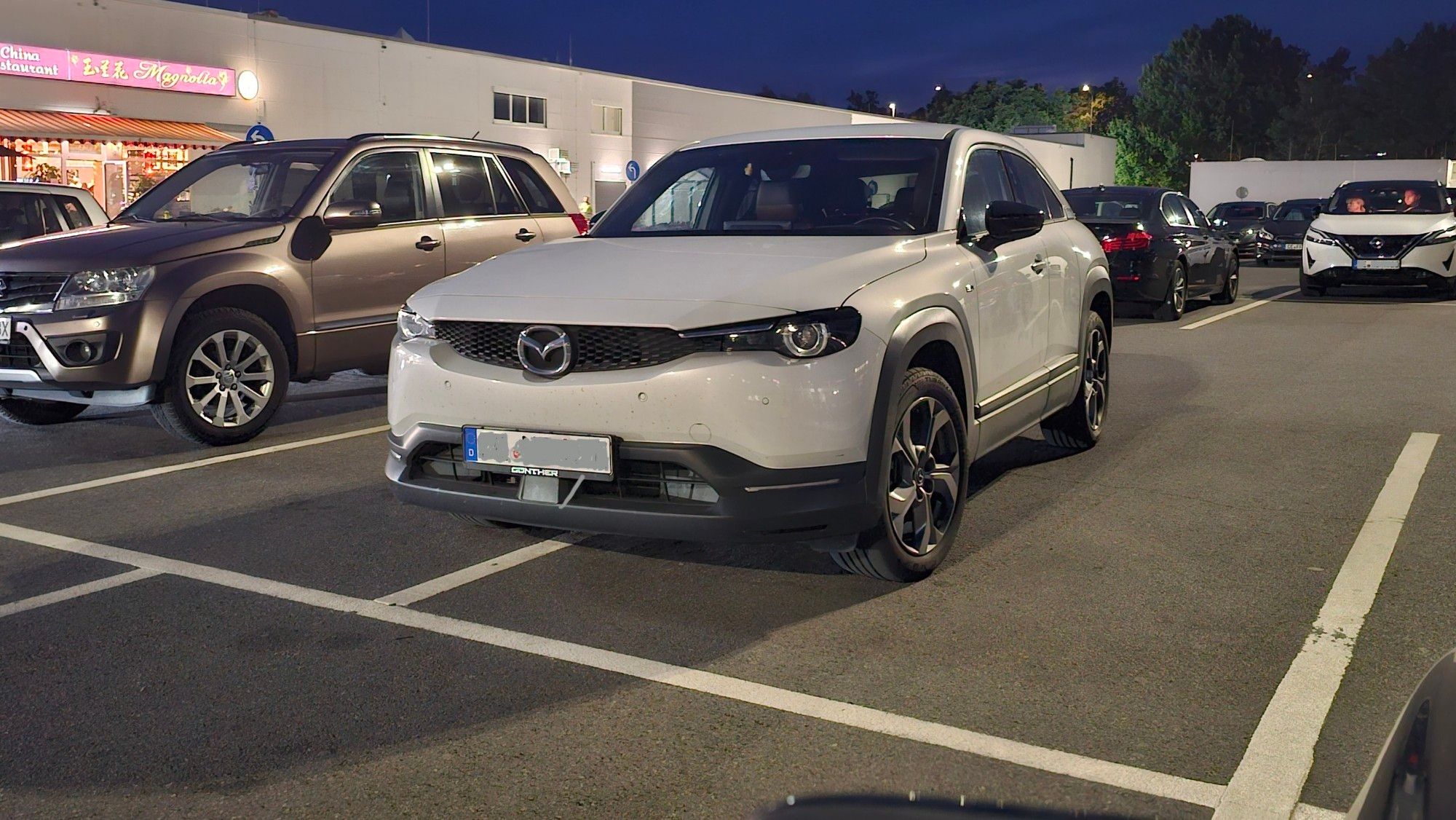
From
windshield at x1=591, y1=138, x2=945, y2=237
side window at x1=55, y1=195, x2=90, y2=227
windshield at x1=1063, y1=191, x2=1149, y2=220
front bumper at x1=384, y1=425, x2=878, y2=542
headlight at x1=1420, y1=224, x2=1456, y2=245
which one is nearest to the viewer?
front bumper at x1=384, y1=425, x2=878, y2=542

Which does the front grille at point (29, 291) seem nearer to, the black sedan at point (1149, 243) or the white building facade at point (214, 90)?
the black sedan at point (1149, 243)

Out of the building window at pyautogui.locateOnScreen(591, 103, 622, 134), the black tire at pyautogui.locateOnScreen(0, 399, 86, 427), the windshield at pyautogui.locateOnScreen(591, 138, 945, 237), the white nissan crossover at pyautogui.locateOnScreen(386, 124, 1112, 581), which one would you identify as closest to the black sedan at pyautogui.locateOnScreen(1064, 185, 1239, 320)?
the windshield at pyautogui.locateOnScreen(591, 138, 945, 237)

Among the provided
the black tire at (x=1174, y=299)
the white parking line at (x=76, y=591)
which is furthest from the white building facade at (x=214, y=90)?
the white parking line at (x=76, y=591)

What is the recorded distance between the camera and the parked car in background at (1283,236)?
2945cm

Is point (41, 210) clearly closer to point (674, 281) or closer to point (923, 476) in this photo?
point (674, 281)

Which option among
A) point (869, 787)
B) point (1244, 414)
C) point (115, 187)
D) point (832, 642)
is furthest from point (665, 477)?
point (115, 187)

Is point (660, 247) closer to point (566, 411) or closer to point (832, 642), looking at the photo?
point (566, 411)

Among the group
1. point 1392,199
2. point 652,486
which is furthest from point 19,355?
point 1392,199

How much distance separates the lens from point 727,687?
3912 millimetres

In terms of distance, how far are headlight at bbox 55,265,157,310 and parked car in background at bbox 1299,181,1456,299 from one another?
16.0m

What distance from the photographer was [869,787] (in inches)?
125

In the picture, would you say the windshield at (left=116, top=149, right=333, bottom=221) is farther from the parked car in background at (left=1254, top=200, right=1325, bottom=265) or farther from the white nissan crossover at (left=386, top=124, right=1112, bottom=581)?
the parked car in background at (left=1254, top=200, right=1325, bottom=265)

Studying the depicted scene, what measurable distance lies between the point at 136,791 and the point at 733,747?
146cm

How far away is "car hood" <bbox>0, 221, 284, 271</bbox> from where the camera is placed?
7.59 meters
